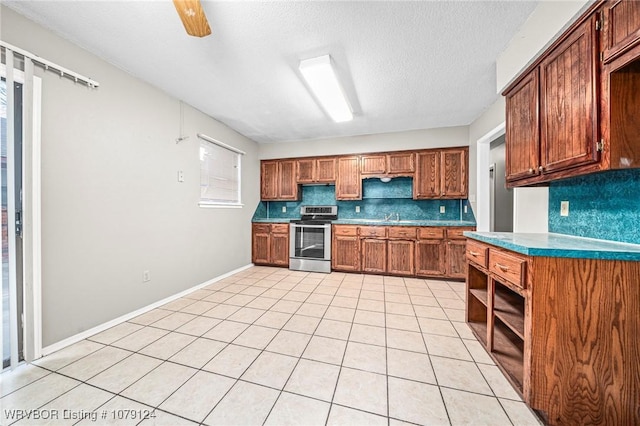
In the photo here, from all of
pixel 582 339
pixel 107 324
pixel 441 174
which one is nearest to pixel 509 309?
pixel 582 339

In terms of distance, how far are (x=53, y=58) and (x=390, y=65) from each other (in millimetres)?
2793

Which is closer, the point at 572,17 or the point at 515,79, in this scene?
the point at 572,17

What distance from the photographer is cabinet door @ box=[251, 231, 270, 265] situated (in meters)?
4.39

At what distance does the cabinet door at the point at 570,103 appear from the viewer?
3.87 ft

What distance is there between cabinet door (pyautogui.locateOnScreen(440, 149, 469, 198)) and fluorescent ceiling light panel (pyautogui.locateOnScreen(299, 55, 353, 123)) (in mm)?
1910

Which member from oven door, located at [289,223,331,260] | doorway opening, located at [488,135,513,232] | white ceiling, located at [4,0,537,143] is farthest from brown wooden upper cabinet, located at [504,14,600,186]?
doorway opening, located at [488,135,513,232]

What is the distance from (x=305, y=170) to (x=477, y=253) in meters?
3.29

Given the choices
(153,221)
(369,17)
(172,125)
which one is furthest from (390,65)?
(153,221)

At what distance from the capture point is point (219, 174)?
361 centimetres

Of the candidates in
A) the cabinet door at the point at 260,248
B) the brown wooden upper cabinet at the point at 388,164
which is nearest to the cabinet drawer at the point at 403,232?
the brown wooden upper cabinet at the point at 388,164

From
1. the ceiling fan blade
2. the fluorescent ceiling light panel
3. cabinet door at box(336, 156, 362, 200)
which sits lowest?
cabinet door at box(336, 156, 362, 200)

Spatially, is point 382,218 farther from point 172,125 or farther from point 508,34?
point 172,125

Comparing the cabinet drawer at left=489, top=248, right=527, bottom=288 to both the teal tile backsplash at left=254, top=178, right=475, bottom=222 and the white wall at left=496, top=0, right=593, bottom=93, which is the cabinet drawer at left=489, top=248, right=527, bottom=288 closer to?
the white wall at left=496, top=0, right=593, bottom=93

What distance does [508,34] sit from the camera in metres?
1.77
